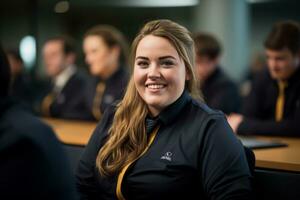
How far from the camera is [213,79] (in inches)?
141

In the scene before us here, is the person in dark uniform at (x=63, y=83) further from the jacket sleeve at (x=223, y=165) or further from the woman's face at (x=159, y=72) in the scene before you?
the jacket sleeve at (x=223, y=165)

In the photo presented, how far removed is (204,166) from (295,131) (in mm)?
1105

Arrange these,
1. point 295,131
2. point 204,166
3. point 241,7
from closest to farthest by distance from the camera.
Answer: point 204,166 → point 295,131 → point 241,7

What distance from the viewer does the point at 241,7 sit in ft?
20.1

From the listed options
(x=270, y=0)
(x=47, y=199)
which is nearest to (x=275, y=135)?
(x=47, y=199)

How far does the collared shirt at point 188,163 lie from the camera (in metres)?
1.72

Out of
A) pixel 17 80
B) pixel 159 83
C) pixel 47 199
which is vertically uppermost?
pixel 159 83

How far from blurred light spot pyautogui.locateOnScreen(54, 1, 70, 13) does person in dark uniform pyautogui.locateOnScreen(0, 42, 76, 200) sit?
5986 mm

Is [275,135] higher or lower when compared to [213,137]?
lower

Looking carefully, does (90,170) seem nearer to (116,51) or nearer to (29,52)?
(116,51)

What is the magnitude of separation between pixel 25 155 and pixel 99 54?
255 centimetres

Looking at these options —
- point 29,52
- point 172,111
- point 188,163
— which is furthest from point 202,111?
point 29,52

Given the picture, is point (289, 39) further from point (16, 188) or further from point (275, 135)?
point (16, 188)

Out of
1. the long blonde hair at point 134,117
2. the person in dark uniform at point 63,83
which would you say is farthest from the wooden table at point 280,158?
the person in dark uniform at point 63,83
